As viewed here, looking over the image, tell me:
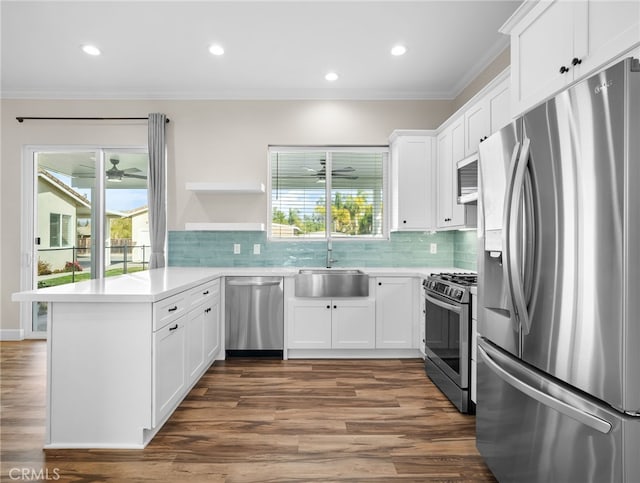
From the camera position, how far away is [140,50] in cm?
344

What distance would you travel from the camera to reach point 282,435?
229 centimetres

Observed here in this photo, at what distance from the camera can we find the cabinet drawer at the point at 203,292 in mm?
2873

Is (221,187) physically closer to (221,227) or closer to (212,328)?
(221,227)

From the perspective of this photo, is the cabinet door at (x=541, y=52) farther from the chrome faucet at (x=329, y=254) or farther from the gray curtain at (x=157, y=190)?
the gray curtain at (x=157, y=190)

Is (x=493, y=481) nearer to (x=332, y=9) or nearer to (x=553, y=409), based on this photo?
(x=553, y=409)

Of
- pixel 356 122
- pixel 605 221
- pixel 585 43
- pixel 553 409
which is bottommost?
pixel 553 409

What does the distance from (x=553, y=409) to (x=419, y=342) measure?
2467 millimetres

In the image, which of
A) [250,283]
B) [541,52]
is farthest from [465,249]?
[541,52]

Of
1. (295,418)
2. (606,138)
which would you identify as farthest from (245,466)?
(606,138)

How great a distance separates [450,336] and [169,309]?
79.3 inches

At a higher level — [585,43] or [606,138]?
[585,43]

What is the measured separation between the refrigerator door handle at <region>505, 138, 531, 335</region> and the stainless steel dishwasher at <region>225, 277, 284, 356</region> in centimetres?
255
